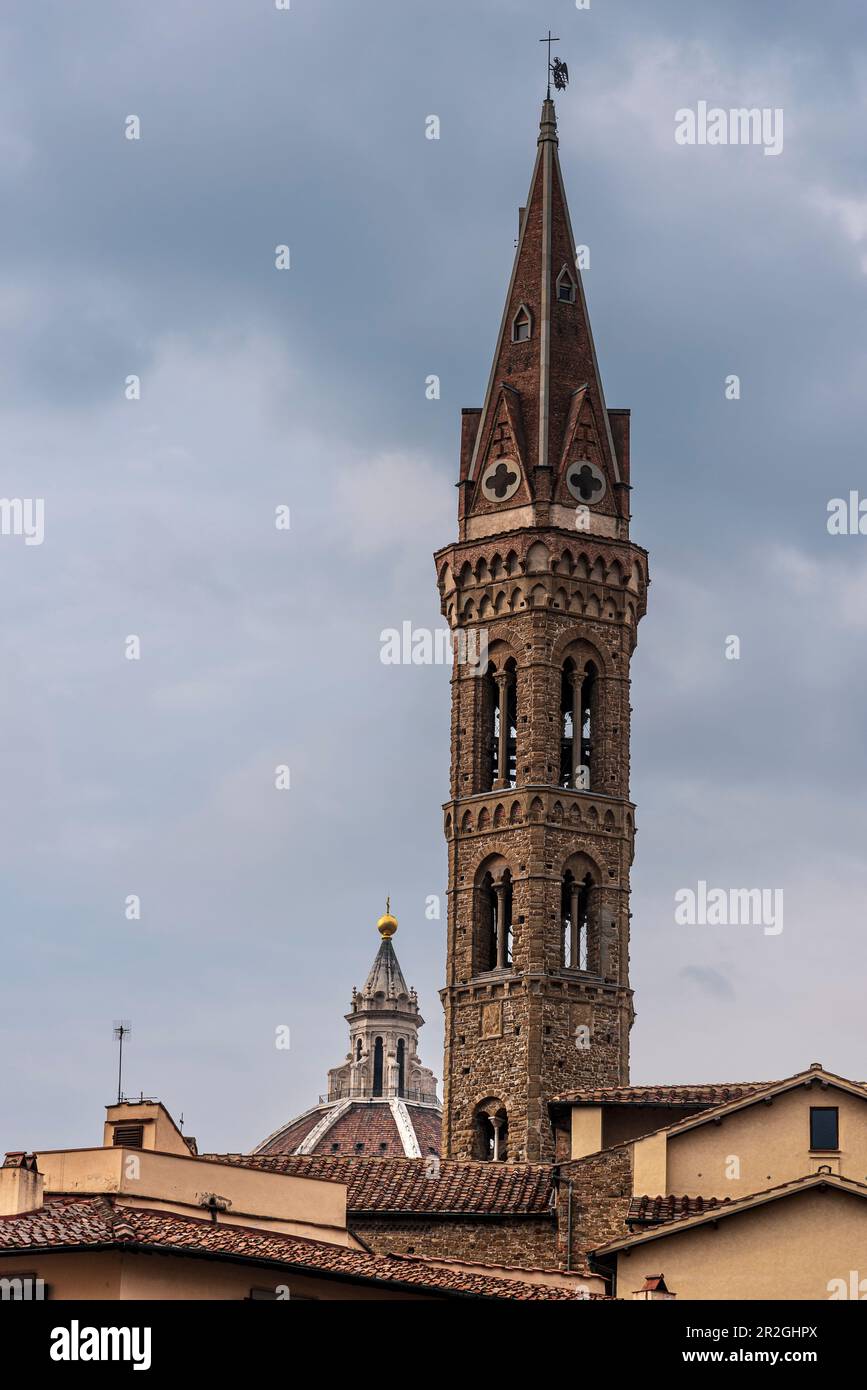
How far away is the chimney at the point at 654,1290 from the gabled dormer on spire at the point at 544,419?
3225 cm

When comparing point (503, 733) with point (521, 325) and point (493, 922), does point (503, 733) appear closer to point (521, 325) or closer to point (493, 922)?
point (493, 922)

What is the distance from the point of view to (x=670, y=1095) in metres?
55.3

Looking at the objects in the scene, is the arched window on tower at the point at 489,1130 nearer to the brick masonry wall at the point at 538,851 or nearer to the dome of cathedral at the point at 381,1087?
the brick masonry wall at the point at 538,851

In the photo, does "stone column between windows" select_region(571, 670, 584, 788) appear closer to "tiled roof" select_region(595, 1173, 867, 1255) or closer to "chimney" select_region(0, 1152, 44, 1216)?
"tiled roof" select_region(595, 1173, 867, 1255)

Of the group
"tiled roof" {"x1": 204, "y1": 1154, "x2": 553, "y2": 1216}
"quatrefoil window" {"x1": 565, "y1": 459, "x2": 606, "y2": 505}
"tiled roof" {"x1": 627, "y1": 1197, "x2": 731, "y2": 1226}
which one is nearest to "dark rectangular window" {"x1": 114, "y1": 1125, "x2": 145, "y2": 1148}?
"tiled roof" {"x1": 204, "y1": 1154, "x2": 553, "y2": 1216}

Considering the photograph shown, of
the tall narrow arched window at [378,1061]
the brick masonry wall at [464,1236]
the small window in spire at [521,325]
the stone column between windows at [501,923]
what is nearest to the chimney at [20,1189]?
the brick masonry wall at [464,1236]

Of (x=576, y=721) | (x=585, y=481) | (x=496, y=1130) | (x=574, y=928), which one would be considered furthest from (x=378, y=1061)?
(x=496, y=1130)

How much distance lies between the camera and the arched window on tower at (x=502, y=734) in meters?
72.4

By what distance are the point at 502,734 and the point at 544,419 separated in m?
7.21

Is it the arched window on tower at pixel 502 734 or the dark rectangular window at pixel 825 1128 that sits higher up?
the arched window on tower at pixel 502 734

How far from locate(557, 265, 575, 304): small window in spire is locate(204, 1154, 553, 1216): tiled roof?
24751mm

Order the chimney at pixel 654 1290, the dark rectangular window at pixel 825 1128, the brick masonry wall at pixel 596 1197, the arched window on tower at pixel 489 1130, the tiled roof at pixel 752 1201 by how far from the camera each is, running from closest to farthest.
A: the chimney at pixel 654 1290
the tiled roof at pixel 752 1201
the dark rectangular window at pixel 825 1128
the brick masonry wall at pixel 596 1197
the arched window on tower at pixel 489 1130
